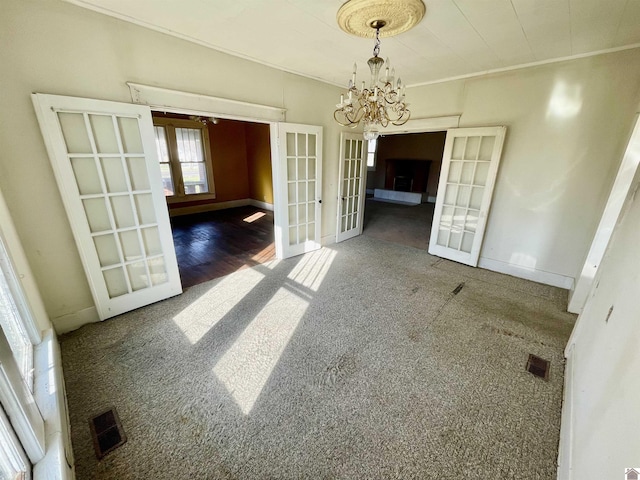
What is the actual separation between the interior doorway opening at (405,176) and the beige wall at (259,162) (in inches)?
115

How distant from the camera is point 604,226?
2.53 meters

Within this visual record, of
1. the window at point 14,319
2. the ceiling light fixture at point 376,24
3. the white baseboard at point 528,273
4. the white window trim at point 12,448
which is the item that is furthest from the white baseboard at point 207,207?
the white baseboard at point 528,273

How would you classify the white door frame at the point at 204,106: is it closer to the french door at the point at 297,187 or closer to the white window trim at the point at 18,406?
the french door at the point at 297,187

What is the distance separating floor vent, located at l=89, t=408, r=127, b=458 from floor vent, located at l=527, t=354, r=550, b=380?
115 inches

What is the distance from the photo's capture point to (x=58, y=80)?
2.02 metres

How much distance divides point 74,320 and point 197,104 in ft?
8.06

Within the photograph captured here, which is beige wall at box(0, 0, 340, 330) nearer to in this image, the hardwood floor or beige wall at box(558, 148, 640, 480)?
the hardwood floor

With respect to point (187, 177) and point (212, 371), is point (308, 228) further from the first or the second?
point (187, 177)

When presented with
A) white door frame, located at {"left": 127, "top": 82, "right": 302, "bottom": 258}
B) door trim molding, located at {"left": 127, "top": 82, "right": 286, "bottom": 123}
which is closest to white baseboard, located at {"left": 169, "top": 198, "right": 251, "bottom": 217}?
white door frame, located at {"left": 127, "top": 82, "right": 302, "bottom": 258}

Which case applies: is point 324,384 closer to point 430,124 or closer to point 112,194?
point 112,194

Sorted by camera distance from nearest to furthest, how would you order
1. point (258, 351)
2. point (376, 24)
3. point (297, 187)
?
point (376, 24), point (258, 351), point (297, 187)

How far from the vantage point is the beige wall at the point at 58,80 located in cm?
188

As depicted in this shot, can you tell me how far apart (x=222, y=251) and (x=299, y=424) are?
3.31 meters

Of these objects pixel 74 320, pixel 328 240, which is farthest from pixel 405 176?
pixel 74 320
